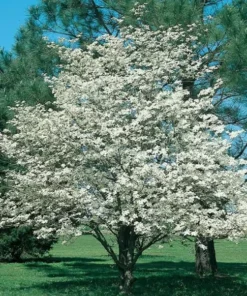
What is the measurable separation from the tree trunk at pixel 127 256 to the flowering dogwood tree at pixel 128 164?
0.08 feet

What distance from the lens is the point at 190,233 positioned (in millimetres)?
11094

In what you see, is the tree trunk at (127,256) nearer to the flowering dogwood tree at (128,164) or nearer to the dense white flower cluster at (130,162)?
the flowering dogwood tree at (128,164)

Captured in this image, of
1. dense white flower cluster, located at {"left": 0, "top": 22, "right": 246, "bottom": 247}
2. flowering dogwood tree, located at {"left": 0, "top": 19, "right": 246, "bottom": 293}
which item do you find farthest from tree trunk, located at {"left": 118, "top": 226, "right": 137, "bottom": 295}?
dense white flower cluster, located at {"left": 0, "top": 22, "right": 246, "bottom": 247}

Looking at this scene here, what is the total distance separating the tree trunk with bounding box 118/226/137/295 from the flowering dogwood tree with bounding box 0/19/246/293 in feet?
0.08

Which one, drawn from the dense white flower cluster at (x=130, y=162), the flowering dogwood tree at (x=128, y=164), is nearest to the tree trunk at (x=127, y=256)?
the flowering dogwood tree at (x=128, y=164)

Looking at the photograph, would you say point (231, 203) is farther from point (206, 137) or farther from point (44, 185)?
point (44, 185)

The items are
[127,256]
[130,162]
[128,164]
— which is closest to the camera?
[128,164]

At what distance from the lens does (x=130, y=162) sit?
1155 centimetres

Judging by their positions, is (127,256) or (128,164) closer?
(128,164)

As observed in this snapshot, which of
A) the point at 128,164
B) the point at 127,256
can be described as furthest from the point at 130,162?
the point at 127,256

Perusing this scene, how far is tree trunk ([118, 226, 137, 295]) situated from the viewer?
41.1ft

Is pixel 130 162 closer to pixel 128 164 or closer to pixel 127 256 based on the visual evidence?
pixel 128 164

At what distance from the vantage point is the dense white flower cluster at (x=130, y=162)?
440 inches

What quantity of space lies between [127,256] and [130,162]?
2.55 metres
